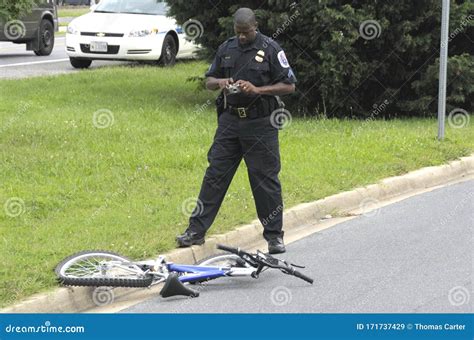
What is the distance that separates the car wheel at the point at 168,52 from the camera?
19922 mm

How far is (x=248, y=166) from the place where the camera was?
300 inches

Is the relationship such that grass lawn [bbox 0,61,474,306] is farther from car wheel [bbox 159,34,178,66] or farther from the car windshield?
the car windshield

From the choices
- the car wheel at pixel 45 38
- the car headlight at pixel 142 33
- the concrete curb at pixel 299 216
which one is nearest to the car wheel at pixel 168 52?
the car headlight at pixel 142 33

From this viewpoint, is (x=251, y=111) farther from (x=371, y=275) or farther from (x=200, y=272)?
(x=371, y=275)

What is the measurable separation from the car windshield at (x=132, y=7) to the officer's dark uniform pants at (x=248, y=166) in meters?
12.7

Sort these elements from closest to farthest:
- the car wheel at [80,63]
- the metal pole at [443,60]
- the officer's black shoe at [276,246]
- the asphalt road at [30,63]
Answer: the officer's black shoe at [276,246]
the metal pole at [443,60]
the asphalt road at [30,63]
the car wheel at [80,63]

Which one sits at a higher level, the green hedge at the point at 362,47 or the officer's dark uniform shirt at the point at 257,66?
the officer's dark uniform shirt at the point at 257,66

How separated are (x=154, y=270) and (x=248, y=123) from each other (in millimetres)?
1462

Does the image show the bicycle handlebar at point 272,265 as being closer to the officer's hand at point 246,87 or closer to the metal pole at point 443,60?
the officer's hand at point 246,87

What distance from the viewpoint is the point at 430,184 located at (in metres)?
10.6

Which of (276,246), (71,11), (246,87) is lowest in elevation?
(71,11)

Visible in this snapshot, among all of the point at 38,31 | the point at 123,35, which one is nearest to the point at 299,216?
the point at 123,35

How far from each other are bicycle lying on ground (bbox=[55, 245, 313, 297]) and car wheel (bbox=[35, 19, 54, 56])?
17.2 meters

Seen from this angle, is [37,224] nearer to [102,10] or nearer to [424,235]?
[424,235]
